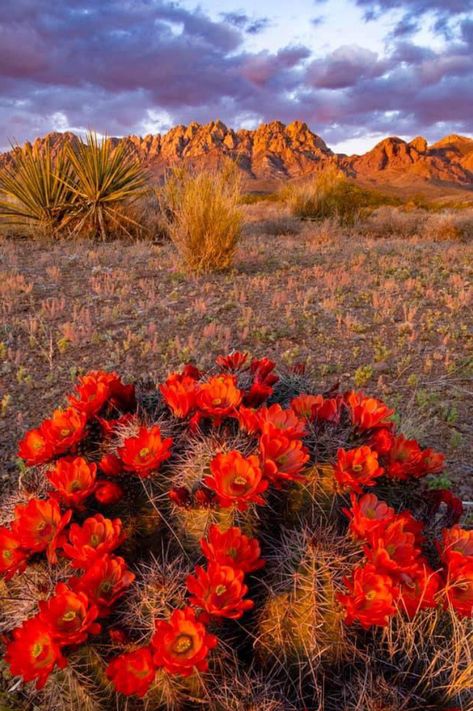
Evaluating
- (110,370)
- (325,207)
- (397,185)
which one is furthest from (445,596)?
(397,185)

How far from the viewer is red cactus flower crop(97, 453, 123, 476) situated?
1763 mm

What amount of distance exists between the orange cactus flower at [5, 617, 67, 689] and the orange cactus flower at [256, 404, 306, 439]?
0.76 meters

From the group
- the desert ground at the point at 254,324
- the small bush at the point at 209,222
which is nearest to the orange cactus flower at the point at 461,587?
the desert ground at the point at 254,324

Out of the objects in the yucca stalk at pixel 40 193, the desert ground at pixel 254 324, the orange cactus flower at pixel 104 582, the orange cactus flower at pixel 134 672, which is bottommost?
the desert ground at pixel 254 324

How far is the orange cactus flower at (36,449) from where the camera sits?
73.7 inches

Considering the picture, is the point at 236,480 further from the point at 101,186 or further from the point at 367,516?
the point at 101,186

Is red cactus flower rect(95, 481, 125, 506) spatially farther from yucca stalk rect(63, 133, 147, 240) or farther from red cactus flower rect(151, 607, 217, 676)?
yucca stalk rect(63, 133, 147, 240)

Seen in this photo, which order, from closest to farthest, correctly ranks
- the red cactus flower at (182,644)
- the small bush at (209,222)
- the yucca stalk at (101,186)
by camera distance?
the red cactus flower at (182,644) → the small bush at (209,222) → the yucca stalk at (101,186)

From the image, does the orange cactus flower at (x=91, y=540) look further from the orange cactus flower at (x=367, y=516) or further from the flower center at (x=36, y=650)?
the orange cactus flower at (x=367, y=516)

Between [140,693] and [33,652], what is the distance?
0.27 meters

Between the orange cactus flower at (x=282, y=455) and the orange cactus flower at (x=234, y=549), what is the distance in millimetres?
195

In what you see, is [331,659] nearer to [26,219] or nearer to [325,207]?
[26,219]

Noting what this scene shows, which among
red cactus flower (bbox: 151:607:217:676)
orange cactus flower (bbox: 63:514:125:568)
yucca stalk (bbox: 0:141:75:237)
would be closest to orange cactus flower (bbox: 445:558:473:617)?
red cactus flower (bbox: 151:607:217:676)

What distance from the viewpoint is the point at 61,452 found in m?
1.90
